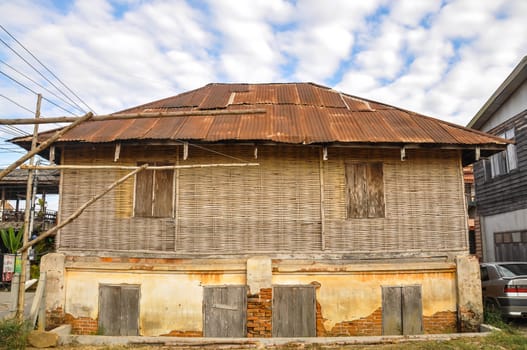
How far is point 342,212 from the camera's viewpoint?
30.3ft

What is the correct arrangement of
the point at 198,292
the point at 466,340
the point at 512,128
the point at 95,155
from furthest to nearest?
the point at 512,128, the point at 95,155, the point at 198,292, the point at 466,340

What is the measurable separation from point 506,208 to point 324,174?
33.4 ft

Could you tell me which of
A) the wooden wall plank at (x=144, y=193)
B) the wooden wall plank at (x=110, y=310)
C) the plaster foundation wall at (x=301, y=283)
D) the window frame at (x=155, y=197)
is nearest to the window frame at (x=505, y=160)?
the plaster foundation wall at (x=301, y=283)

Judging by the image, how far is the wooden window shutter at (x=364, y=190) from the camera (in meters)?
9.28

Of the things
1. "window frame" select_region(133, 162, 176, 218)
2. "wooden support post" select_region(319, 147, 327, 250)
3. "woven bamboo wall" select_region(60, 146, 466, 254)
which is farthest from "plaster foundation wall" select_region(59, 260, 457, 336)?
"window frame" select_region(133, 162, 176, 218)

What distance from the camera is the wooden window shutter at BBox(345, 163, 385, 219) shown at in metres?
9.28

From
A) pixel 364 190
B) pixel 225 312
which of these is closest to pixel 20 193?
pixel 225 312

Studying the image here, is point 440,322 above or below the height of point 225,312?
below

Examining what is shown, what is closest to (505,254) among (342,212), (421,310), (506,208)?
(506,208)

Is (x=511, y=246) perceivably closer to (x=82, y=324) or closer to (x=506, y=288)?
(x=506, y=288)

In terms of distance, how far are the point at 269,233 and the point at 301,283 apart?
1377 millimetres

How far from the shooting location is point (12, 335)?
24.5ft

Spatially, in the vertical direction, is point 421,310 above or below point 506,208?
below

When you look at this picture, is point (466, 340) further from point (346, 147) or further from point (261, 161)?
point (261, 161)
